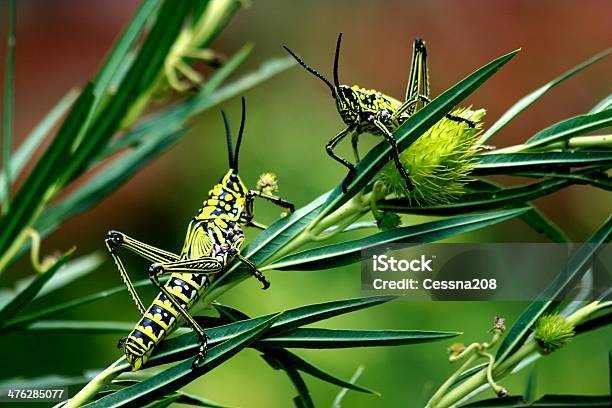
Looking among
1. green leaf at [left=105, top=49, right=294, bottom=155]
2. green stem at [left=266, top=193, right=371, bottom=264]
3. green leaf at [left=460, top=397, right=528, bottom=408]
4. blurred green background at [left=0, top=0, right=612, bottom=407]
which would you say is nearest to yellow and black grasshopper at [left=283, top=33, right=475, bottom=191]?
green stem at [left=266, top=193, right=371, bottom=264]

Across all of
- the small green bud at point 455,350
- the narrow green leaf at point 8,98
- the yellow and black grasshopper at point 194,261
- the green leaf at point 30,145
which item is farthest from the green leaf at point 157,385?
the green leaf at point 30,145

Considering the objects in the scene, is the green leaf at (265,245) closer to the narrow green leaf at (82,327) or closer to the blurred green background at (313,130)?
the narrow green leaf at (82,327)

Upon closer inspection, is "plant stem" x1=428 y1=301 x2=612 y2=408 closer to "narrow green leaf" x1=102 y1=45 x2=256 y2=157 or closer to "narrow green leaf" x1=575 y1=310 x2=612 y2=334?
"narrow green leaf" x1=575 y1=310 x2=612 y2=334

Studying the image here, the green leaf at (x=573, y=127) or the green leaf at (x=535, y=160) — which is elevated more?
the green leaf at (x=573, y=127)

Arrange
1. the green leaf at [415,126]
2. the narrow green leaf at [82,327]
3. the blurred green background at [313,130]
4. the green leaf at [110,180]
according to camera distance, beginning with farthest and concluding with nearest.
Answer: the blurred green background at [313,130], the green leaf at [110,180], the narrow green leaf at [82,327], the green leaf at [415,126]

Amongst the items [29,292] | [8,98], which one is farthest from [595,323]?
[8,98]

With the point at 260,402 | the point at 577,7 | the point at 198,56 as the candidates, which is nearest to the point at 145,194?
the point at 260,402
